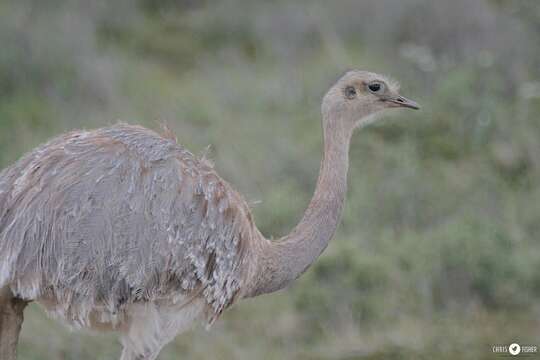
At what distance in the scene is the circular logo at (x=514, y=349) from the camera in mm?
6900

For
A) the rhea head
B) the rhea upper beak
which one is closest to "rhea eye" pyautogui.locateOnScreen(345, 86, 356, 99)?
the rhea head

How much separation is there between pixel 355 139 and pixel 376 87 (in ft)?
12.1

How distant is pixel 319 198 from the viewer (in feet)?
17.3

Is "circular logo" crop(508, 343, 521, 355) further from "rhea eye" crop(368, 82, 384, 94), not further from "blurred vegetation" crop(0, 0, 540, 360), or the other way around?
"rhea eye" crop(368, 82, 384, 94)

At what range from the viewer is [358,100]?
5469 mm

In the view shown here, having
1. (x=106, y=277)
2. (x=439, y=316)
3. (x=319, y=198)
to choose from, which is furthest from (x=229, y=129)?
(x=106, y=277)

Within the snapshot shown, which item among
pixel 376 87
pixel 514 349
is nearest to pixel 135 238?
pixel 376 87

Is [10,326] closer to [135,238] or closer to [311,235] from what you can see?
[135,238]

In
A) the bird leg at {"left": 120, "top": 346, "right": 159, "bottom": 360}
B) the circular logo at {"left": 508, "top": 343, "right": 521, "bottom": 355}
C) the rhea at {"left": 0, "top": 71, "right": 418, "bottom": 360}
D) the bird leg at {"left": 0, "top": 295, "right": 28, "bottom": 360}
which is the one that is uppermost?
the rhea at {"left": 0, "top": 71, "right": 418, "bottom": 360}

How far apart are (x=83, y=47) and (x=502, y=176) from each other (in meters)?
4.10

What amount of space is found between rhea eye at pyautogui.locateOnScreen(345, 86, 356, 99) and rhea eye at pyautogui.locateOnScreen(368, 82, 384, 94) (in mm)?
89

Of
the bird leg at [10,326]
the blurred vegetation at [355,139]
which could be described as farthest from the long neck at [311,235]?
the blurred vegetation at [355,139]

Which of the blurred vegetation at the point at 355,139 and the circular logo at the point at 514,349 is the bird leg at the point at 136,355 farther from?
the circular logo at the point at 514,349

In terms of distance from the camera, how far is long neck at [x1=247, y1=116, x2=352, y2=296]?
206 inches
